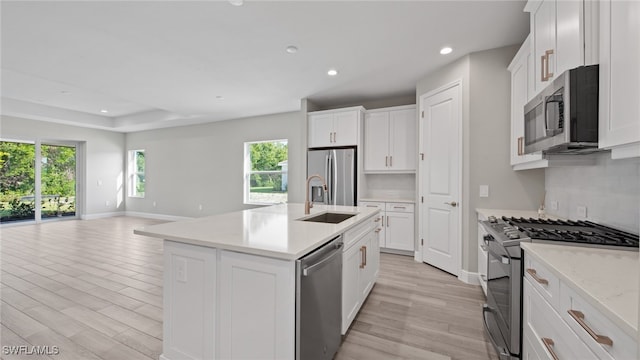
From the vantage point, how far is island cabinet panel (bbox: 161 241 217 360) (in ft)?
4.89

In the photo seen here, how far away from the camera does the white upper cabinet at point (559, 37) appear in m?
1.38

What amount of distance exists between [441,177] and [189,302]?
10.4ft

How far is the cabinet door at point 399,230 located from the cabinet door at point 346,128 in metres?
1.43

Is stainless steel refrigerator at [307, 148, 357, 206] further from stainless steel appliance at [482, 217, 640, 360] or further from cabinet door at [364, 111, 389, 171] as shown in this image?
stainless steel appliance at [482, 217, 640, 360]

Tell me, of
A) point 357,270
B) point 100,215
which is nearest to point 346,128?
point 357,270

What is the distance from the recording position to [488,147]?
9.77 ft

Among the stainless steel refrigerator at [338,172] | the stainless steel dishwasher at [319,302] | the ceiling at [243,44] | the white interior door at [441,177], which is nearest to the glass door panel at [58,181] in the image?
the ceiling at [243,44]

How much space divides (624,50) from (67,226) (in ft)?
30.3

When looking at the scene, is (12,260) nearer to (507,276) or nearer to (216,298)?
(216,298)

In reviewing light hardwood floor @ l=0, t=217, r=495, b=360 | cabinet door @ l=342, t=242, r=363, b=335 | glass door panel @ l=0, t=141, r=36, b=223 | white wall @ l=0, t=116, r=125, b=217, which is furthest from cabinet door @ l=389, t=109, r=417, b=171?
glass door panel @ l=0, t=141, r=36, b=223

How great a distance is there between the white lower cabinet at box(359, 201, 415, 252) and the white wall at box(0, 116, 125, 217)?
25.9ft

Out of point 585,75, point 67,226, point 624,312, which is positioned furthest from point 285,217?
point 67,226

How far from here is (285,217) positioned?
2.28 metres

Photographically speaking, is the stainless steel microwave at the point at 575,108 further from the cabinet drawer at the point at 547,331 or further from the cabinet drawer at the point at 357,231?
the cabinet drawer at the point at 357,231
